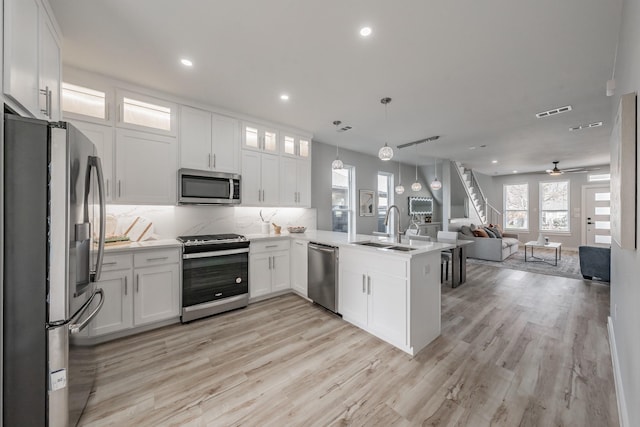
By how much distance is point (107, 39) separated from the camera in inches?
84.1

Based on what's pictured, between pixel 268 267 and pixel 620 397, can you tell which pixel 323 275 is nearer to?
pixel 268 267

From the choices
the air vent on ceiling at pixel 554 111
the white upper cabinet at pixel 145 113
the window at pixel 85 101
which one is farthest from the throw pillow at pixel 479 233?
the window at pixel 85 101

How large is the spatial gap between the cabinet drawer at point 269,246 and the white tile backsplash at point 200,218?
0.63m

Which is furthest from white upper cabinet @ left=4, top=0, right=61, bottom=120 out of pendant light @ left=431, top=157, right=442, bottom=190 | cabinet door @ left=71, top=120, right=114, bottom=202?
pendant light @ left=431, top=157, right=442, bottom=190

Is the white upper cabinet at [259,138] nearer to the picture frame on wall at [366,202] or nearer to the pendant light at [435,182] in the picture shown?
the picture frame on wall at [366,202]

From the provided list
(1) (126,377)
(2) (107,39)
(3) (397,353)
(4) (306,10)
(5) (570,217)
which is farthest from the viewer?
(5) (570,217)

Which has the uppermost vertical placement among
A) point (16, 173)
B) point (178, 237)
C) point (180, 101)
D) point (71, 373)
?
point (180, 101)

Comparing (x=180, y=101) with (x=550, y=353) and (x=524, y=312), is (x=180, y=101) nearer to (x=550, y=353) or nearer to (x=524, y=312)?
(x=550, y=353)

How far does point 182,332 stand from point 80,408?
3.76ft

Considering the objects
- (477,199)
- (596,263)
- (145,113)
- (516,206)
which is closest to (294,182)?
(145,113)

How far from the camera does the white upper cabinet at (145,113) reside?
281 centimetres

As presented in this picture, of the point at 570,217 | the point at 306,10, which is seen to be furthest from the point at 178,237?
the point at 570,217

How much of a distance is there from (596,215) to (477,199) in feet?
11.4

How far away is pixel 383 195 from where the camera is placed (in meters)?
7.12
